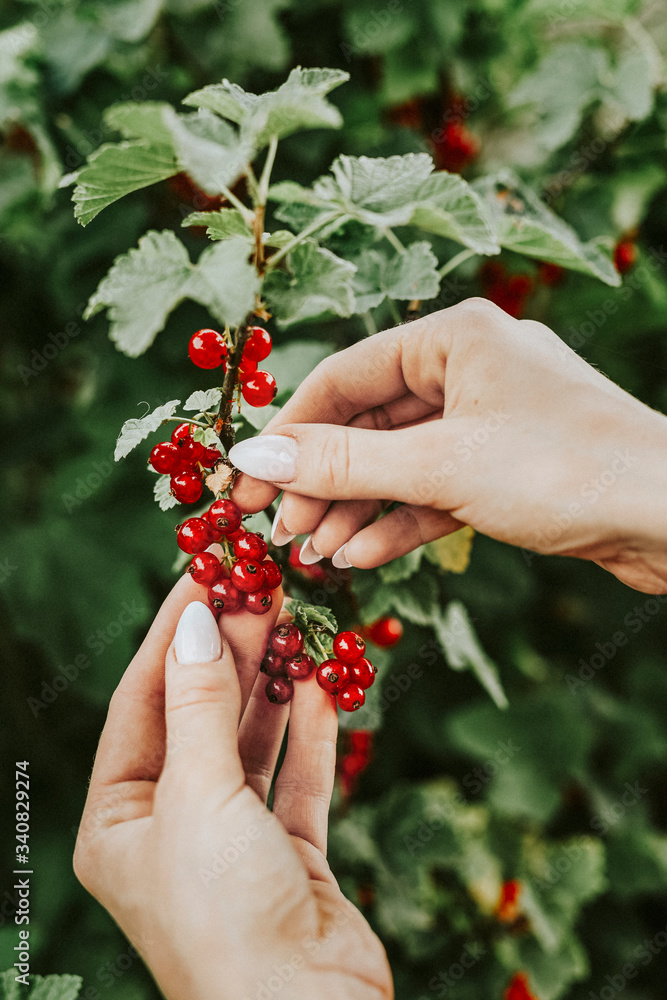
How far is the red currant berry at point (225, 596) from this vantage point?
75 cm

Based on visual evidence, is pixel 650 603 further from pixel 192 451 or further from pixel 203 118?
pixel 203 118

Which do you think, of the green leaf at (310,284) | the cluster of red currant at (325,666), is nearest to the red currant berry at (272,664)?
the cluster of red currant at (325,666)

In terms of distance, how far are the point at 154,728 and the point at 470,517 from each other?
46 centimetres

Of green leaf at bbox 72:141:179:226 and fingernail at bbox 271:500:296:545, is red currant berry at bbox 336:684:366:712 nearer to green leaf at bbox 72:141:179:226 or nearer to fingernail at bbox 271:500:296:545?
fingernail at bbox 271:500:296:545

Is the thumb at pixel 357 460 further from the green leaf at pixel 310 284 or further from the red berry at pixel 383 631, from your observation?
the red berry at pixel 383 631

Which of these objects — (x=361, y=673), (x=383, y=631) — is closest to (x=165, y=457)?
(x=361, y=673)

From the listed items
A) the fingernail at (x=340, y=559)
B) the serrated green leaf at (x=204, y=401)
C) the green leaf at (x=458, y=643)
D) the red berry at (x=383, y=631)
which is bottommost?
the green leaf at (x=458, y=643)

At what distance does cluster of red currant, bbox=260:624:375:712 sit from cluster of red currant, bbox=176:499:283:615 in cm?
6

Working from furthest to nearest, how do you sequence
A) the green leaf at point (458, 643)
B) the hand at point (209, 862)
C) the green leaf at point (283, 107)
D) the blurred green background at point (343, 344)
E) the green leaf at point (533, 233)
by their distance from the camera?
the blurred green background at point (343, 344) < the green leaf at point (458, 643) < the green leaf at point (533, 233) < the hand at point (209, 862) < the green leaf at point (283, 107)

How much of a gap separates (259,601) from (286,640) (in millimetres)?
76

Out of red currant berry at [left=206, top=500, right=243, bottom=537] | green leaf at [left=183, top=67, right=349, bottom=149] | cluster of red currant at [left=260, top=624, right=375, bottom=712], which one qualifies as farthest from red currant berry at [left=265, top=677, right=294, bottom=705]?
green leaf at [left=183, top=67, right=349, bottom=149]

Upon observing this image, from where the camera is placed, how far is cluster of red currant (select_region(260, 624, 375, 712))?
30.6 inches

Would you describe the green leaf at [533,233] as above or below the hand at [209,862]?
above

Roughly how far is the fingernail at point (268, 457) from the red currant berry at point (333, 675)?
234 millimetres
